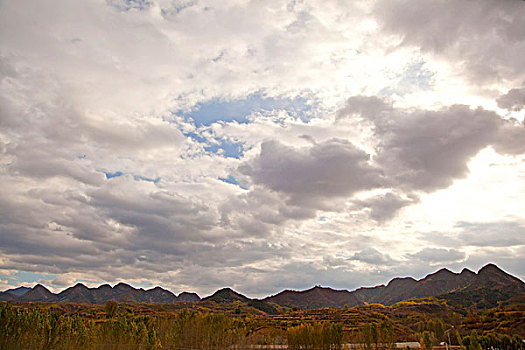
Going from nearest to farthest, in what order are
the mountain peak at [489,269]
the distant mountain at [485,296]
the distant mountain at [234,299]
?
the distant mountain at [485,296] → the distant mountain at [234,299] → the mountain peak at [489,269]

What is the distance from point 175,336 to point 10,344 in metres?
15.5

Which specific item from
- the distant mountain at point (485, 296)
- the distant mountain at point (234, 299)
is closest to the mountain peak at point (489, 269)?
the distant mountain at point (485, 296)

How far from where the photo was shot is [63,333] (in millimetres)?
28859

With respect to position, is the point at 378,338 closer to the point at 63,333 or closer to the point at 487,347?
the point at 487,347

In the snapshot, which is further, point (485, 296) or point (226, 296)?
point (226, 296)

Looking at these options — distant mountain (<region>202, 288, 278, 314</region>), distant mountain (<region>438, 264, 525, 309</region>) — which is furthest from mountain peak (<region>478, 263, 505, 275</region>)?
distant mountain (<region>202, 288, 278, 314</region>)

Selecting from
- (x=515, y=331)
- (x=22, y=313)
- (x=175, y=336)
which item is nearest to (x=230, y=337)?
(x=175, y=336)

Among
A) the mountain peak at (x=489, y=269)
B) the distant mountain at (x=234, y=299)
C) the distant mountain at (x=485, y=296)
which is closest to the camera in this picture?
the distant mountain at (x=485, y=296)

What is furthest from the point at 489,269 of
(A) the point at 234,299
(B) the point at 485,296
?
(A) the point at 234,299

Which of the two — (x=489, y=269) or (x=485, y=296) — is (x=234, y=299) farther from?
(x=489, y=269)

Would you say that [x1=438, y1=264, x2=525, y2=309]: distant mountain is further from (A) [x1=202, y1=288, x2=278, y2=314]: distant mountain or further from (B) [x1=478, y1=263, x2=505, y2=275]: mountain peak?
(A) [x1=202, y1=288, x2=278, y2=314]: distant mountain

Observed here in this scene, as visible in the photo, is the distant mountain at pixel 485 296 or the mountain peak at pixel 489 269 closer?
the distant mountain at pixel 485 296

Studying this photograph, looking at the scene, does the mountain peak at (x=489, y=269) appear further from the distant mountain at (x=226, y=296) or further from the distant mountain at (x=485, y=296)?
the distant mountain at (x=226, y=296)

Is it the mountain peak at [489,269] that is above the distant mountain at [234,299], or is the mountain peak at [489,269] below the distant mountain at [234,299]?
above
